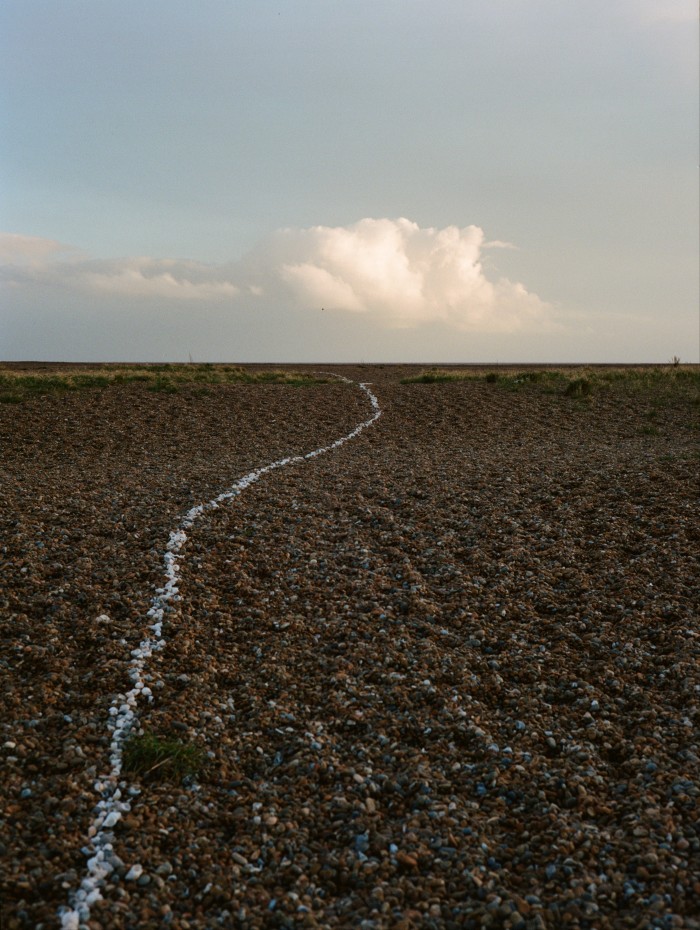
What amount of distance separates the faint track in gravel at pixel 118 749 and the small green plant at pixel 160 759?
106 mm

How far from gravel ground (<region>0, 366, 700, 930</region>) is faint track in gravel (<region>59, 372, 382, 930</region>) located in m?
0.09

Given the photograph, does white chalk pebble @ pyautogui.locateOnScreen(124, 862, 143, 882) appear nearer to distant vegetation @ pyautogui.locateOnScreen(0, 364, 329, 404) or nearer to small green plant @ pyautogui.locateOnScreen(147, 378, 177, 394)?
distant vegetation @ pyautogui.locateOnScreen(0, 364, 329, 404)

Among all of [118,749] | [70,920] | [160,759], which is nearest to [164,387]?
[118,749]

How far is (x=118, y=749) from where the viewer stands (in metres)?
6.88

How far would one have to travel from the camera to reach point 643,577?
10.7 meters

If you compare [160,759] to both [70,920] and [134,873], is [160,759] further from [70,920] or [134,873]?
[70,920]

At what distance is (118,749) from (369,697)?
253 centimetres

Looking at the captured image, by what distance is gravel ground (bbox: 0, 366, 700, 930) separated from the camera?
545 centimetres

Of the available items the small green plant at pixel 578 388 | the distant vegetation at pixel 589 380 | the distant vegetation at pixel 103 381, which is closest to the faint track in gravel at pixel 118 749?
the distant vegetation at pixel 103 381

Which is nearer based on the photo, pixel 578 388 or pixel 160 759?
pixel 160 759

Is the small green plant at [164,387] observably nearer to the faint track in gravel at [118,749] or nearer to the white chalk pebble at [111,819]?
the faint track in gravel at [118,749]

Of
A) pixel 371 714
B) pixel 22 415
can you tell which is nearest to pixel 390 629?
pixel 371 714

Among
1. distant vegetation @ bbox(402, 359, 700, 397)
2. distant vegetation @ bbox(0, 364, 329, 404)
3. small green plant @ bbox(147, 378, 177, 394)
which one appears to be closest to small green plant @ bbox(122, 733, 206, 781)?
distant vegetation @ bbox(0, 364, 329, 404)

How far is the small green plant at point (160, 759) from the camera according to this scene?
6.63m
